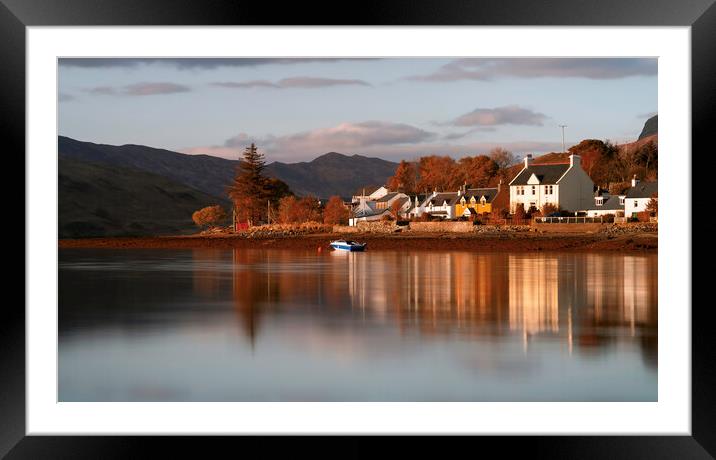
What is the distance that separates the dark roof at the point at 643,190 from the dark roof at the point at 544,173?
18.9ft

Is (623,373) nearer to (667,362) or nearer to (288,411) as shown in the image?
(667,362)

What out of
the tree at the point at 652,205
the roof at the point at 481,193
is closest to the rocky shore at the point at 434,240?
the tree at the point at 652,205

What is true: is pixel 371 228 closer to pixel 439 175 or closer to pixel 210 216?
pixel 439 175

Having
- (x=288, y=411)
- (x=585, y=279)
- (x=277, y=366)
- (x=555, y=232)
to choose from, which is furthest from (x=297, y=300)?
(x=555, y=232)

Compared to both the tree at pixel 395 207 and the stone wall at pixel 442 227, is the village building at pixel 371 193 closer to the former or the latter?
the tree at pixel 395 207

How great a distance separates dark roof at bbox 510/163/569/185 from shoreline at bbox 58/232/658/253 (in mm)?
8960

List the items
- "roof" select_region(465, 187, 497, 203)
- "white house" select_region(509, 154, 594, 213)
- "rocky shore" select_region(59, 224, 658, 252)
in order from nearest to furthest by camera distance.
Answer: "rocky shore" select_region(59, 224, 658, 252)
"white house" select_region(509, 154, 594, 213)
"roof" select_region(465, 187, 497, 203)

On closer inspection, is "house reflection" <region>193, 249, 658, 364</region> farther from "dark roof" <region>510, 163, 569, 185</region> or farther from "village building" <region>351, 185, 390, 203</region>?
"village building" <region>351, 185, 390, 203</region>

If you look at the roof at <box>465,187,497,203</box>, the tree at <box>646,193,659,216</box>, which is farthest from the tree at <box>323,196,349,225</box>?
the tree at <box>646,193,659,216</box>

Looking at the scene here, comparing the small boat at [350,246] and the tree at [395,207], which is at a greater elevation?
the tree at [395,207]

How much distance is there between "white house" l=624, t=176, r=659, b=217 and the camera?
39.2 metres

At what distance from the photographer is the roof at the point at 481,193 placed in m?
51.1
